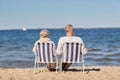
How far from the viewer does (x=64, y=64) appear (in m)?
11.3

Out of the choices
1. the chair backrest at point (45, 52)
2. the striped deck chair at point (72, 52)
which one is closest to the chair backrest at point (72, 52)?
the striped deck chair at point (72, 52)

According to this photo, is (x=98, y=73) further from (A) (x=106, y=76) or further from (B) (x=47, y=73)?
(B) (x=47, y=73)

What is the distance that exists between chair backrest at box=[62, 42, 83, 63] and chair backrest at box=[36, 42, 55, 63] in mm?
335

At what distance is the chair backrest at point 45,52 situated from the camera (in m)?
Answer: 10.8

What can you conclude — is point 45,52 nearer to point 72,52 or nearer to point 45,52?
point 45,52

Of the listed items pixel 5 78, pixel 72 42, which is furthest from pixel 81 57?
pixel 5 78

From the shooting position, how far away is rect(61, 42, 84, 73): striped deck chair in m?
10.7

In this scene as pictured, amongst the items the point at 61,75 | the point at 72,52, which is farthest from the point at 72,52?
the point at 61,75

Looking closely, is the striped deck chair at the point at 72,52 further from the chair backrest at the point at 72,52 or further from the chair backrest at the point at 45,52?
the chair backrest at the point at 45,52

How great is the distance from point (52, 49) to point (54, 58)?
9.9 inches

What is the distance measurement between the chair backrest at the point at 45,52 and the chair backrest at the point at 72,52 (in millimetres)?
335

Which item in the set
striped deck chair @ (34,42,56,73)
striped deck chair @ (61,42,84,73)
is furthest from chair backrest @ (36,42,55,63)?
striped deck chair @ (61,42,84,73)

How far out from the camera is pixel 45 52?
10.9 metres

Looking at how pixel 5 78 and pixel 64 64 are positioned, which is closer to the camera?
pixel 5 78
